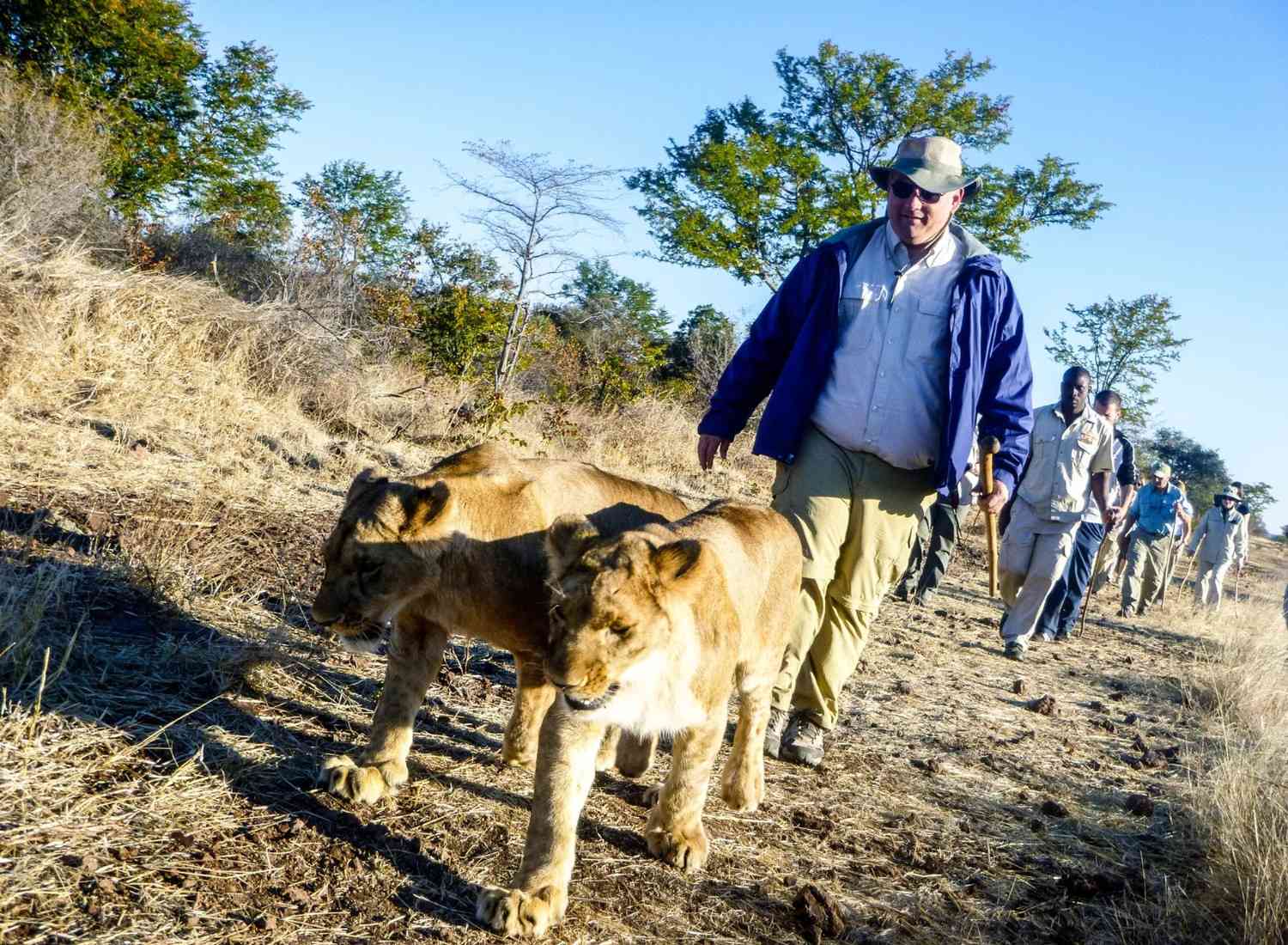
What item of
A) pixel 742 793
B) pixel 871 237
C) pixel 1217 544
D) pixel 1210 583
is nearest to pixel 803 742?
pixel 742 793

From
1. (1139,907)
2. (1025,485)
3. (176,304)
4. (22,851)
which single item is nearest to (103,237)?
(176,304)

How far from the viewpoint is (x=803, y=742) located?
17.3 feet

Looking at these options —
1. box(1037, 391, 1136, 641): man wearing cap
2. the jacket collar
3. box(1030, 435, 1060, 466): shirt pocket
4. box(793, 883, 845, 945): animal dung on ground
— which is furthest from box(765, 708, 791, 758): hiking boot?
box(1037, 391, 1136, 641): man wearing cap

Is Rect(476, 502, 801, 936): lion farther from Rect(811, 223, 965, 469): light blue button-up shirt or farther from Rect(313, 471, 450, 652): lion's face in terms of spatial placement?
Rect(811, 223, 965, 469): light blue button-up shirt

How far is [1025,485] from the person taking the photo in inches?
396

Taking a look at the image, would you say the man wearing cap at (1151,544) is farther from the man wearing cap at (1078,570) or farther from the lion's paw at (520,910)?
the lion's paw at (520,910)

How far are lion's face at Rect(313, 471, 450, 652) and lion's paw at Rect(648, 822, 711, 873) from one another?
131 centimetres

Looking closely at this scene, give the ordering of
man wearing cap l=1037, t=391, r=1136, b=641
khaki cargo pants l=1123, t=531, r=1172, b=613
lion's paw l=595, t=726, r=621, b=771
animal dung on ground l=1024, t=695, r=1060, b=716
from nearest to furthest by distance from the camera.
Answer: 1. lion's paw l=595, t=726, r=621, b=771
2. animal dung on ground l=1024, t=695, r=1060, b=716
3. man wearing cap l=1037, t=391, r=1136, b=641
4. khaki cargo pants l=1123, t=531, r=1172, b=613

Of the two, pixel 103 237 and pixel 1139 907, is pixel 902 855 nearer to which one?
pixel 1139 907

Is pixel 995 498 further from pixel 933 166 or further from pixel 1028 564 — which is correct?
pixel 1028 564

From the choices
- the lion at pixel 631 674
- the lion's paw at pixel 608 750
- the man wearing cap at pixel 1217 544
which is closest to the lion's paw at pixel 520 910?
the lion at pixel 631 674

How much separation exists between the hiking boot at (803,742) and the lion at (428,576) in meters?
1.69

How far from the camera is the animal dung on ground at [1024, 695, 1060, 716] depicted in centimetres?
729

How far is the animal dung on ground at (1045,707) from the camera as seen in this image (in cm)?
729
